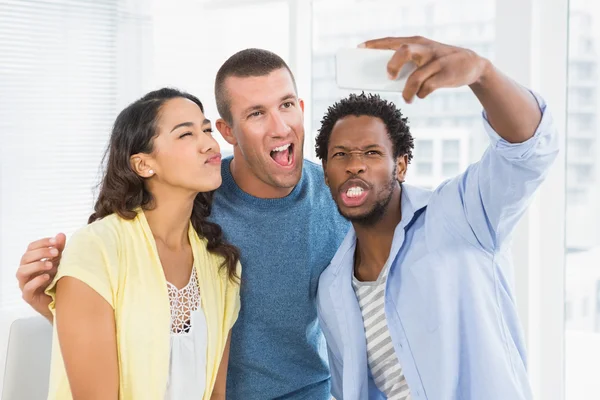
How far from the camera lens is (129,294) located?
1.62 m

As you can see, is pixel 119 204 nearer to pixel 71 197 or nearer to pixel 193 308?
pixel 193 308

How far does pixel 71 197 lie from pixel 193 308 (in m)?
1.82

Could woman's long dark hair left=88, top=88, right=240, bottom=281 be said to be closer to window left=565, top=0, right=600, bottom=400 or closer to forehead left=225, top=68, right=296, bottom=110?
forehead left=225, top=68, right=296, bottom=110

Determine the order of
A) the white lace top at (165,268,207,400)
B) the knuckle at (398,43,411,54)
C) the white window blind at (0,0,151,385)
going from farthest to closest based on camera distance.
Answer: the white window blind at (0,0,151,385), the white lace top at (165,268,207,400), the knuckle at (398,43,411,54)

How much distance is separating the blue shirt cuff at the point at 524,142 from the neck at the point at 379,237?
49 cm

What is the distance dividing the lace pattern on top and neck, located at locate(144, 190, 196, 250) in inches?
4.6

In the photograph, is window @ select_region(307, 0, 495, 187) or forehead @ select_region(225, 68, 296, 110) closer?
forehead @ select_region(225, 68, 296, 110)

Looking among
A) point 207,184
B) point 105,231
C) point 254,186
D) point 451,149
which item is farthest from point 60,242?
point 451,149

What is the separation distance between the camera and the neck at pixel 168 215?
177cm

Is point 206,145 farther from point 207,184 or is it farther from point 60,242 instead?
point 60,242

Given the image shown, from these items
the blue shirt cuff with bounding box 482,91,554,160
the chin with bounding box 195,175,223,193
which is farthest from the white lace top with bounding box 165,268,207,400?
the blue shirt cuff with bounding box 482,91,554,160

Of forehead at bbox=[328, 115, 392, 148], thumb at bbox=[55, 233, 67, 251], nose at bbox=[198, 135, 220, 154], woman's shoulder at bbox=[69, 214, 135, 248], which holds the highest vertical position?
forehead at bbox=[328, 115, 392, 148]

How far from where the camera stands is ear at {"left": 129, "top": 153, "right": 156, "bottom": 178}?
1.74 meters

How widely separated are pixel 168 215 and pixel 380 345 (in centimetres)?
60
